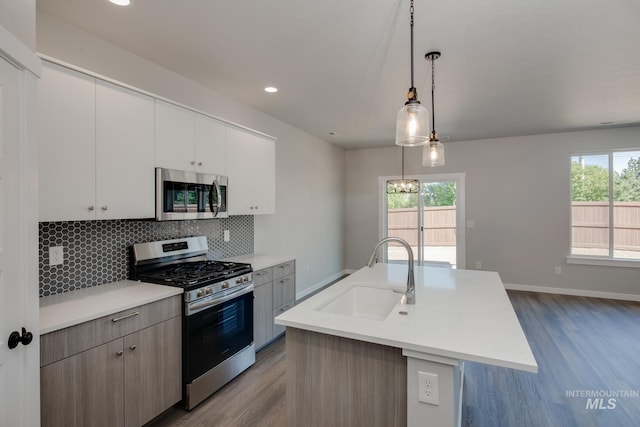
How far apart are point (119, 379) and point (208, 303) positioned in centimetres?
69

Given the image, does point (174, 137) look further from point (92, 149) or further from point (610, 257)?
point (610, 257)

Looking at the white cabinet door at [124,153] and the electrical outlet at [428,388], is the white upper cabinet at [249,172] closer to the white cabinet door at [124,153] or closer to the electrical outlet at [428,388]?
the white cabinet door at [124,153]

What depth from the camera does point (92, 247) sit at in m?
2.21

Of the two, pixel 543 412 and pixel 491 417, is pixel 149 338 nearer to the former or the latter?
pixel 491 417

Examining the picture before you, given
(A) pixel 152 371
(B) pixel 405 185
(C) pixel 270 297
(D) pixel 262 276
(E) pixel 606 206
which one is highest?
(B) pixel 405 185

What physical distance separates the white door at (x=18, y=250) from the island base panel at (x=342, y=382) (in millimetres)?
1110

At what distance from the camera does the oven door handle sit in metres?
2.21

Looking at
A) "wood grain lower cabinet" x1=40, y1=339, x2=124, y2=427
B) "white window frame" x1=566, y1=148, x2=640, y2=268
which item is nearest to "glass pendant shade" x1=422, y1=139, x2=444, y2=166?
"wood grain lower cabinet" x1=40, y1=339, x2=124, y2=427

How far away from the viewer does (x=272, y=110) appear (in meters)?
4.01

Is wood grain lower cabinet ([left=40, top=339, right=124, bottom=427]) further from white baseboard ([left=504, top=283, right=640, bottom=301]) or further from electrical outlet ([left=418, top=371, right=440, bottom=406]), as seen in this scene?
white baseboard ([left=504, top=283, right=640, bottom=301])

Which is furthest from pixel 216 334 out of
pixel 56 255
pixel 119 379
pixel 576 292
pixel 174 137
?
pixel 576 292

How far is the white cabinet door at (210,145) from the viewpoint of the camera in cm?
270

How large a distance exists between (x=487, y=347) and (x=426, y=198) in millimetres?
5103

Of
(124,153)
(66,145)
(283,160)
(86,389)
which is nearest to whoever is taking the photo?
(86,389)
